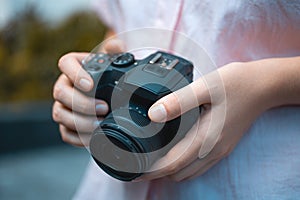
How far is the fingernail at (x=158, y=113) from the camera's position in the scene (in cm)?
44

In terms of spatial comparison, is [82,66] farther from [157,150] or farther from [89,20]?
[89,20]

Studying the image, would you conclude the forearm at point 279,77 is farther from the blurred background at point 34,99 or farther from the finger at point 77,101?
the blurred background at point 34,99

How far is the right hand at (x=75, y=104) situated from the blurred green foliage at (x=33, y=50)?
5.01ft

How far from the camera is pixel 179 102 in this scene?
1.48 feet

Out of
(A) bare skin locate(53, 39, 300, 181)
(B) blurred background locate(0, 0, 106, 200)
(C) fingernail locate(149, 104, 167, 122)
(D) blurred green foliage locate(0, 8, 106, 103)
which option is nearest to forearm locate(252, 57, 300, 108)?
(A) bare skin locate(53, 39, 300, 181)

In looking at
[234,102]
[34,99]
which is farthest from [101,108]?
[34,99]

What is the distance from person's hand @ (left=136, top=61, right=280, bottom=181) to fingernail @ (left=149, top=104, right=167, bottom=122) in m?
0.05

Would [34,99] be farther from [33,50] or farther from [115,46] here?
[115,46]

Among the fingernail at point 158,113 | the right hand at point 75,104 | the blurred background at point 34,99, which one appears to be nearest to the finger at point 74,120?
the right hand at point 75,104

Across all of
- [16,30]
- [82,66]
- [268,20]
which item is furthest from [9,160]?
[268,20]

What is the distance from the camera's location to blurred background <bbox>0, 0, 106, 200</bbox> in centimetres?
196

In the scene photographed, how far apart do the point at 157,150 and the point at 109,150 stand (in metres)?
0.05

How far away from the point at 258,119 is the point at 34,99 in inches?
68.2

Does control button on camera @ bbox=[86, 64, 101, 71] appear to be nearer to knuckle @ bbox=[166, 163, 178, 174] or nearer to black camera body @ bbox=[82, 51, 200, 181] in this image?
black camera body @ bbox=[82, 51, 200, 181]
